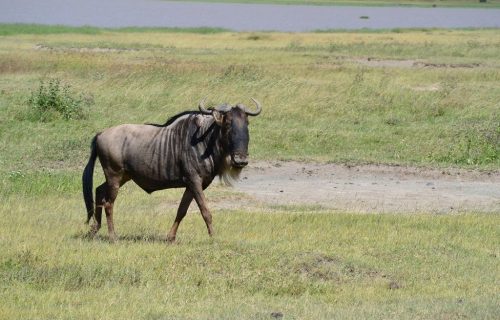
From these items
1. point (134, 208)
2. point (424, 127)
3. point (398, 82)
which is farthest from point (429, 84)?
point (134, 208)

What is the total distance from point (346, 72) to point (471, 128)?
364 inches

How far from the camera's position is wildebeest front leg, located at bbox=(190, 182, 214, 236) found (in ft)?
39.1

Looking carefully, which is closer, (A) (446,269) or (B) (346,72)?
(A) (446,269)

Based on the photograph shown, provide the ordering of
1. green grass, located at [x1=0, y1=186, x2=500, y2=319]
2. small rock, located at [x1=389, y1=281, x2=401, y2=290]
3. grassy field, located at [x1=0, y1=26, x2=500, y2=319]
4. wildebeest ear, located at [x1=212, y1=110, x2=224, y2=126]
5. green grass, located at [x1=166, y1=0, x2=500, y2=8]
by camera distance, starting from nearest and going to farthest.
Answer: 1. green grass, located at [x1=0, y1=186, x2=500, y2=319]
2. grassy field, located at [x1=0, y1=26, x2=500, y2=319]
3. small rock, located at [x1=389, y1=281, x2=401, y2=290]
4. wildebeest ear, located at [x1=212, y1=110, x2=224, y2=126]
5. green grass, located at [x1=166, y1=0, x2=500, y2=8]

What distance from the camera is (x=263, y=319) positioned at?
328 inches

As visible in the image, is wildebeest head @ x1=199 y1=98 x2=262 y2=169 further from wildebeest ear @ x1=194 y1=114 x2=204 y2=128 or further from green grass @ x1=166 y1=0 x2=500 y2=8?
green grass @ x1=166 y1=0 x2=500 y2=8

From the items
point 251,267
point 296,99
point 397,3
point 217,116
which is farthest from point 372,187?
point 397,3

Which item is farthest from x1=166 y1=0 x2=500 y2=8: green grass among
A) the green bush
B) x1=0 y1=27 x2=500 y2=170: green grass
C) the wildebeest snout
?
the wildebeest snout

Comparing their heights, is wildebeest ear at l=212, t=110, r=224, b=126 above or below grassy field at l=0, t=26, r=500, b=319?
above

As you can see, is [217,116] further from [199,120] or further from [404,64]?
[404,64]

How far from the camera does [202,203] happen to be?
11898 mm

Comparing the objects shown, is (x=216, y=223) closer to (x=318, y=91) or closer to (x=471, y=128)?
(x=471, y=128)

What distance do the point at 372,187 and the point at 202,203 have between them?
5.85 metres

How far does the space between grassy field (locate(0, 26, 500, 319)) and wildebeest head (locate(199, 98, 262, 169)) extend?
3.16 feet
